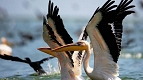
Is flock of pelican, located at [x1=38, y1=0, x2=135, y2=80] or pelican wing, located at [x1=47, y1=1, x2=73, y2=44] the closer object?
flock of pelican, located at [x1=38, y1=0, x2=135, y2=80]

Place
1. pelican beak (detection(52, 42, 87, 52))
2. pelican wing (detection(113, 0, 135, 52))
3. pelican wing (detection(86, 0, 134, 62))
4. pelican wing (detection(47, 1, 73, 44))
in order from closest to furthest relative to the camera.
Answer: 1. pelican wing (detection(86, 0, 134, 62))
2. pelican wing (detection(113, 0, 135, 52))
3. pelican beak (detection(52, 42, 87, 52))
4. pelican wing (detection(47, 1, 73, 44))

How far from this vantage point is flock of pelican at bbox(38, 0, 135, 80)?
7176 millimetres

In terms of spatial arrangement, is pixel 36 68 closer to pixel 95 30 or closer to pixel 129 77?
pixel 129 77

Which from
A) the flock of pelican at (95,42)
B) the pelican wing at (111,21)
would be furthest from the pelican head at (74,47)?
the pelican wing at (111,21)

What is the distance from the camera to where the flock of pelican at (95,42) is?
718cm

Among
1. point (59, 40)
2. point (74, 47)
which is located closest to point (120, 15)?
point (74, 47)

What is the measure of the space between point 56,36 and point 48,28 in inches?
19.7

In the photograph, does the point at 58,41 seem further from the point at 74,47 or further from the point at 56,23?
the point at 74,47

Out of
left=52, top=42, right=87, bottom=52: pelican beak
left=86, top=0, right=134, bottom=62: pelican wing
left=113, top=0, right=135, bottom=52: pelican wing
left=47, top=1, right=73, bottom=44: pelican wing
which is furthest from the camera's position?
left=47, top=1, right=73, bottom=44: pelican wing

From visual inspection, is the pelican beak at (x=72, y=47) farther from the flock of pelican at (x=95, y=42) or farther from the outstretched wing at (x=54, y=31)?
the outstretched wing at (x=54, y=31)

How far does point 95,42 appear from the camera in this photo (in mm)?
7355

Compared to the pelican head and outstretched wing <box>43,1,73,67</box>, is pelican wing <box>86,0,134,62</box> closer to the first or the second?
the pelican head

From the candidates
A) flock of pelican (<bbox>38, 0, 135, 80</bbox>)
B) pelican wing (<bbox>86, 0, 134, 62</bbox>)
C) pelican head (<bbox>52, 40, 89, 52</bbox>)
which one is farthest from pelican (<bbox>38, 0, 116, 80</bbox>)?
pelican wing (<bbox>86, 0, 134, 62</bbox>)

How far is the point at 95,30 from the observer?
7.24 m
